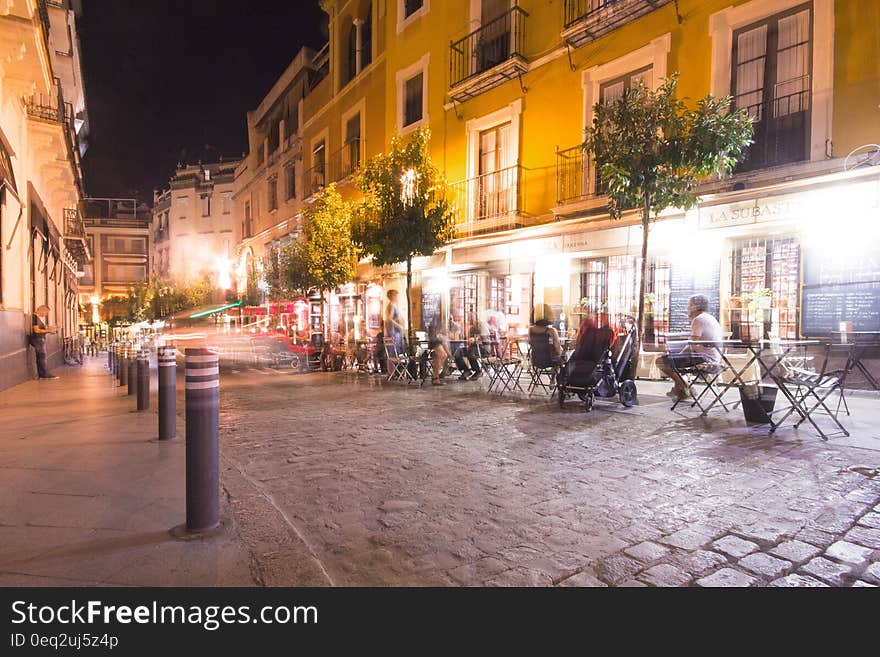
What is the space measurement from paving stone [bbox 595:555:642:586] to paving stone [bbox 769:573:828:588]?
0.62 metres

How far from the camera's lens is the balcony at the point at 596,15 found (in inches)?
435

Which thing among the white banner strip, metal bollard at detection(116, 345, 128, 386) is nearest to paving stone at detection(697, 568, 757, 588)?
the white banner strip

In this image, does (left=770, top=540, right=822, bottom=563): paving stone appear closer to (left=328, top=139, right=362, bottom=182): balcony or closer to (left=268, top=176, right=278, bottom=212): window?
(left=328, top=139, right=362, bottom=182): balcony

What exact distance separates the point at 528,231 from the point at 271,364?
30.9 feet

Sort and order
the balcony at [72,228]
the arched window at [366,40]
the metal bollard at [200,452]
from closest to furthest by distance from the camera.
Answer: the metal bollard at [200,452], the arched window at [366,40], the balcony at [72,228]

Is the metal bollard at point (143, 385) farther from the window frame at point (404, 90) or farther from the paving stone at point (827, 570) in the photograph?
the window frame at point (404, 90)

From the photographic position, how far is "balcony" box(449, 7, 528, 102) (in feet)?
45.1

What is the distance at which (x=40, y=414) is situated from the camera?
7266mm

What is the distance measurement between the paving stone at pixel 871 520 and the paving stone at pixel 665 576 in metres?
1.50

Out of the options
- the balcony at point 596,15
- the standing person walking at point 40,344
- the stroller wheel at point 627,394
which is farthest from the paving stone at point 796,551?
the standing person walking at point 40,344

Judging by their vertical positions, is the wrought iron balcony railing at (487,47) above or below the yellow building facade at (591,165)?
above

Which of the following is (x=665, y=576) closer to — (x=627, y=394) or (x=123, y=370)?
(x=627, y=394)

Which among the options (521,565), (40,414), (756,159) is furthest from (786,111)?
(40,414)

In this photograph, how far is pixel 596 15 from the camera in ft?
38.1
